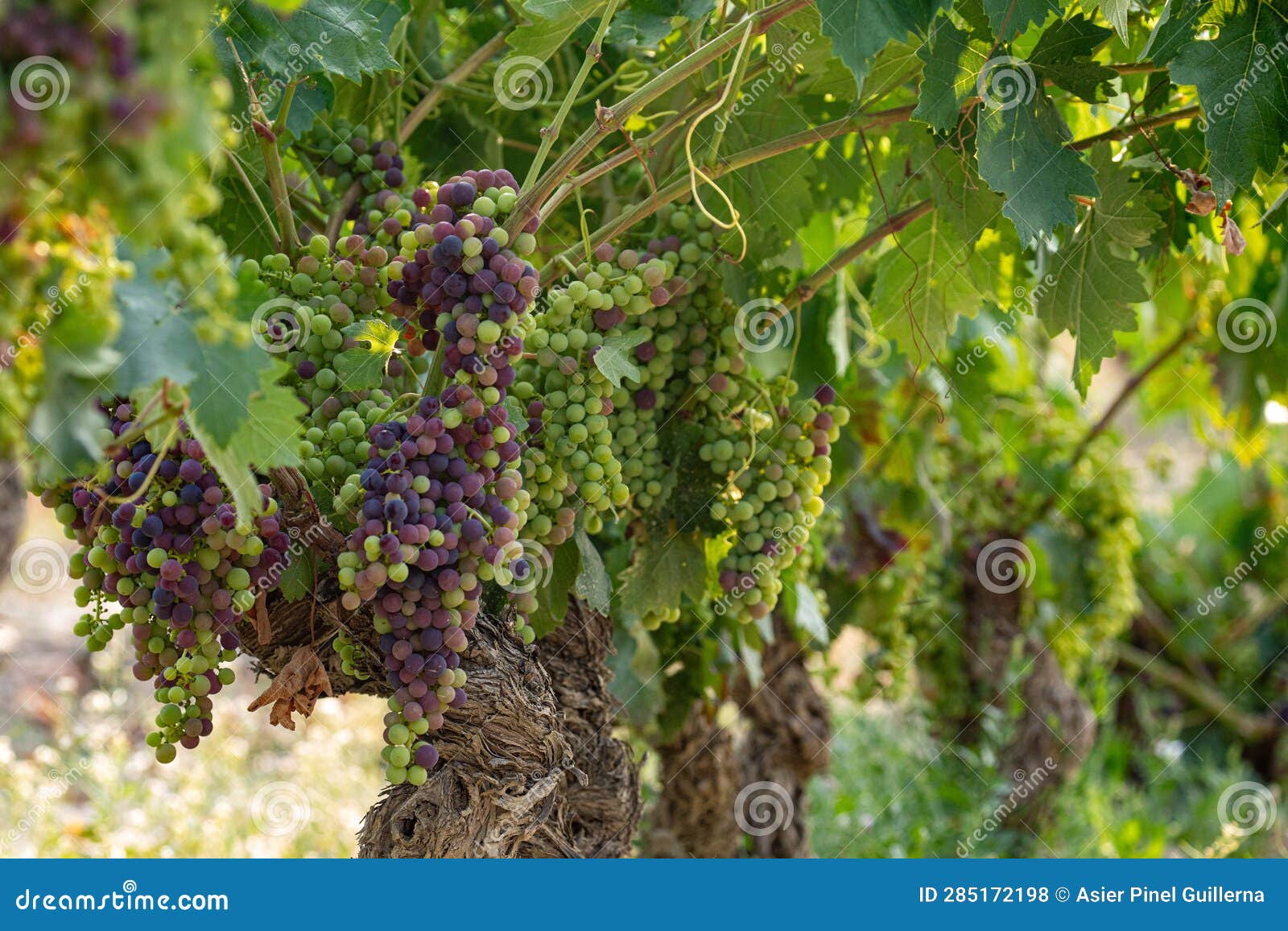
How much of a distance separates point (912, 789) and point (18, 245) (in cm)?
298

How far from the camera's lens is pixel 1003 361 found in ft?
9.34

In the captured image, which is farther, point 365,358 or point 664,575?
point 664,575

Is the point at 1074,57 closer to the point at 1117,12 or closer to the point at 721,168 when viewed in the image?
the point at 1117,12

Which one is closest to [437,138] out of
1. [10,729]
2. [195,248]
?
[195,248]

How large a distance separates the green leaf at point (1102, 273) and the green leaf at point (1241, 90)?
152 millimetres
